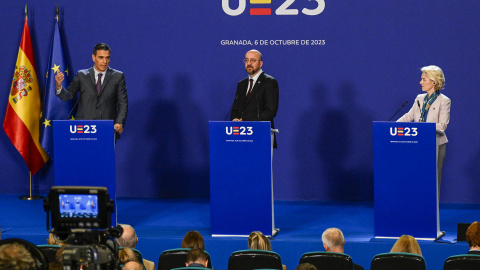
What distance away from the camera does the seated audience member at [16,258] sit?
Result: 118 inches

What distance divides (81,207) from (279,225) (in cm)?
397

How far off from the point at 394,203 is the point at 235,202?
1.40 m

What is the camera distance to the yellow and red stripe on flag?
8773 millimetres

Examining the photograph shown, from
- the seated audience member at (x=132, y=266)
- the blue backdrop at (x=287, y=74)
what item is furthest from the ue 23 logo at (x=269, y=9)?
the seated audience member at (x=132, y=266)

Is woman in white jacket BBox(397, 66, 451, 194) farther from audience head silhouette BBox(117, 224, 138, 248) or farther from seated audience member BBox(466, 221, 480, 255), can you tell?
audience head silhouette BBox(117, 224, 138, 248)

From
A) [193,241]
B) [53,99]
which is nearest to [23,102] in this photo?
Result: [53,99]

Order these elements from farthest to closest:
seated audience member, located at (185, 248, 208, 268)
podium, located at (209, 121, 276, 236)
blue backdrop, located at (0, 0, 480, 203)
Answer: blue backdrop, located at (0, 0, 480, 203)
podium, located at (209, 121, 276, 236)
seated audience member, located at (185, 248, 208, 268)

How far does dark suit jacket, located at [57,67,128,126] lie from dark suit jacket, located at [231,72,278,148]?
1.11 m

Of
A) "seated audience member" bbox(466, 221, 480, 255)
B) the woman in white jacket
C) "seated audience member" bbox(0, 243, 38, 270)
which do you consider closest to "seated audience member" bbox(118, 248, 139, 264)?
"seated audience member" bbox(0, 243, 38, 270)

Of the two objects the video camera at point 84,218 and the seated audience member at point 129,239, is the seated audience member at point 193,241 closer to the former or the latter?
the seated audience member at point 129,239

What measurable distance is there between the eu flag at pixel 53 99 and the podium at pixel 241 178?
2.60 metres

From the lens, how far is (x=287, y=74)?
870 centimetres

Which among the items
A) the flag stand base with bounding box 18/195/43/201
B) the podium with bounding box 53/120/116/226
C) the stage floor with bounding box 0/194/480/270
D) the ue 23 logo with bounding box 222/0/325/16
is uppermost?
the ue 23 logo with bounding box 222/0/325/16

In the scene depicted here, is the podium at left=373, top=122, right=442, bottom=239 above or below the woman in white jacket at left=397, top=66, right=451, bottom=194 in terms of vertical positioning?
below
